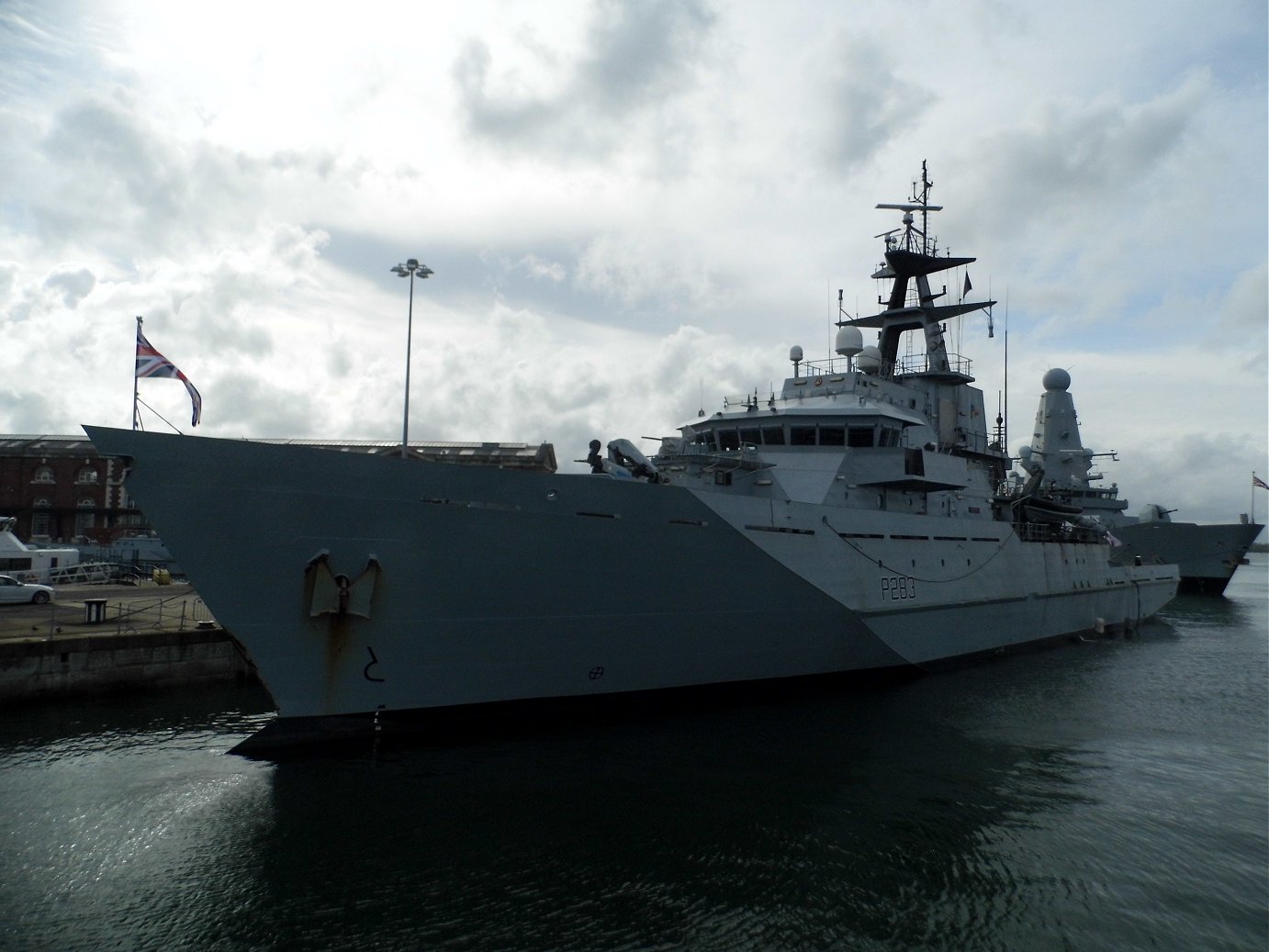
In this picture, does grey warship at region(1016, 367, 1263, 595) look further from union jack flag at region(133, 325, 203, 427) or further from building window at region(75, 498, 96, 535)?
building window at region(75, 498, 96, 535)

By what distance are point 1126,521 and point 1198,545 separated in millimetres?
4936

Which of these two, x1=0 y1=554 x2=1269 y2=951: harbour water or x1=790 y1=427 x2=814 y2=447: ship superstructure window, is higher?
x1=790 y1=427 x2=814 y2=447: ship superstructure window

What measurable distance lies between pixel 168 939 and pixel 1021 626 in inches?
785

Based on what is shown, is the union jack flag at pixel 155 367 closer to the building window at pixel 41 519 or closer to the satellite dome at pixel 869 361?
the satellite dome at pixel 869 361

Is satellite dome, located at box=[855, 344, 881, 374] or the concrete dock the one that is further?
satellite dome, located at box=[855, 344, 881, 374]

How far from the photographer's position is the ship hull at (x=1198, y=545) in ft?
149

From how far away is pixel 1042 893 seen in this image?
7645 mm

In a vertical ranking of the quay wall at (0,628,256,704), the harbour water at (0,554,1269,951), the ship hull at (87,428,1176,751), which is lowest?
the harbour water at (0,554,1269,951)

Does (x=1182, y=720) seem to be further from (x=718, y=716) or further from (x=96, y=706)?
(x=96, y=706)

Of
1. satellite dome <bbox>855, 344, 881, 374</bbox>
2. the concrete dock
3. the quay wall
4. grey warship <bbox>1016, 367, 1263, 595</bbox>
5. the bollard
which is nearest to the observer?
the quay wall

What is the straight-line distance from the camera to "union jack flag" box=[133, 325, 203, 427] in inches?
465

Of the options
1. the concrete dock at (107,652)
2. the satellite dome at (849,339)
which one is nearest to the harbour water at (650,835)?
the concrete dock at (107,652)

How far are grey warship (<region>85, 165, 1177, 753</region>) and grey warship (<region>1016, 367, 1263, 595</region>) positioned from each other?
30509 mm

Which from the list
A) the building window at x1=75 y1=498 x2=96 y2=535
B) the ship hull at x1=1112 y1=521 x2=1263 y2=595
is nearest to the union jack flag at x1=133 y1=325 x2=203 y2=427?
the building window at x1=75 y1=498 x2=96 y2=535
